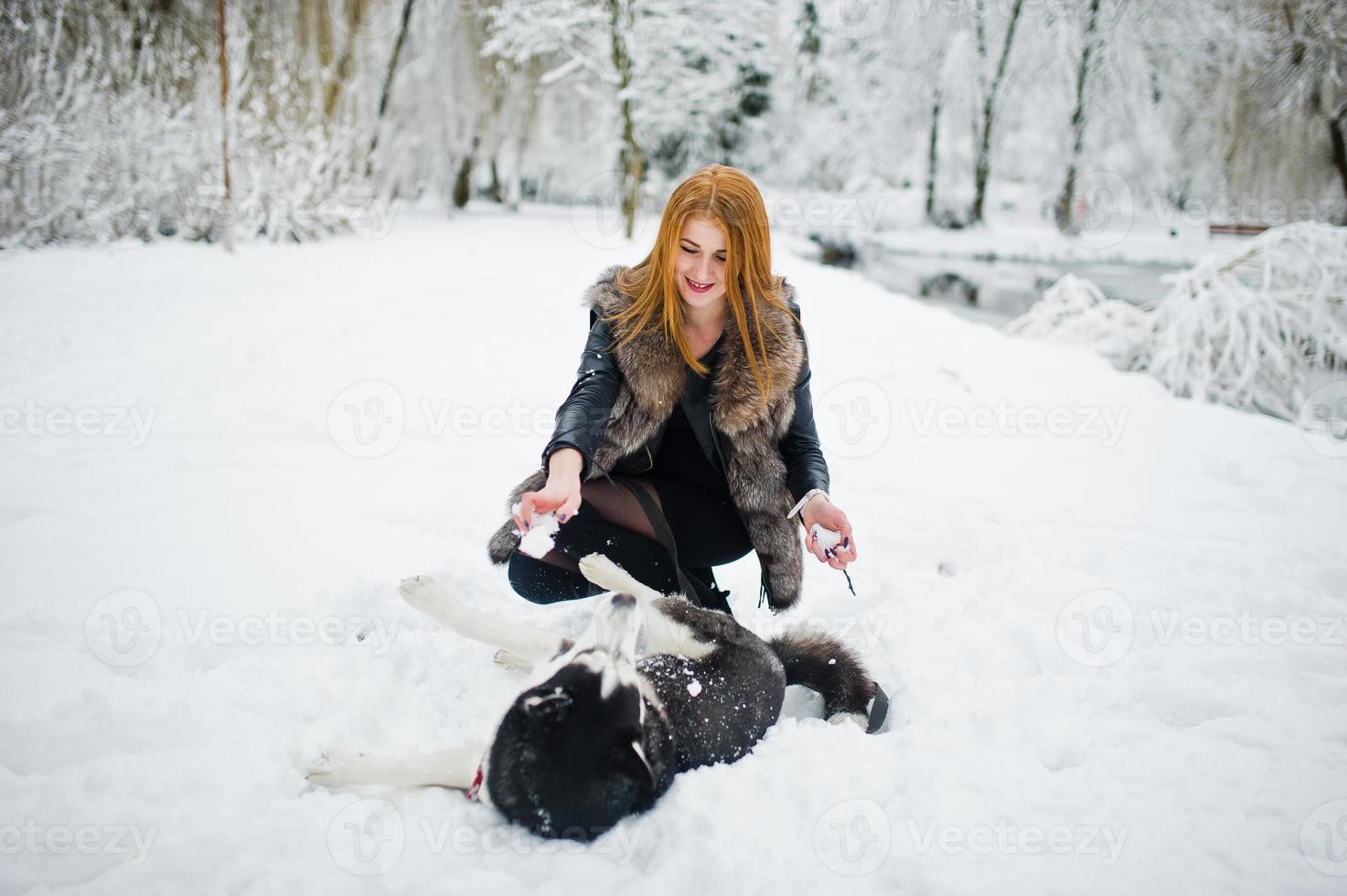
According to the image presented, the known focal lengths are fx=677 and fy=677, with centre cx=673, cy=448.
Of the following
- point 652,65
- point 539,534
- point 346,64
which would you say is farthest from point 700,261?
point 652,65

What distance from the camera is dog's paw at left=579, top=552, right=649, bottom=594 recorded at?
1993mm

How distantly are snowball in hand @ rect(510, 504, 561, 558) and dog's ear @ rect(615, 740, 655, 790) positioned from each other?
0.45 m

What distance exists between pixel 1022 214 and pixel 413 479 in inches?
1056

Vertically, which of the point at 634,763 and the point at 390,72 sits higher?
the point at 390,72

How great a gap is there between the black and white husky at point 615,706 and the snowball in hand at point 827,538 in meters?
0.33

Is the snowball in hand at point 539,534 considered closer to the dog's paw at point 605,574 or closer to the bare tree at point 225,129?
the dog's paw at point 605,574

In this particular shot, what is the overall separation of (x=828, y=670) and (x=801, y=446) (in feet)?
2.22

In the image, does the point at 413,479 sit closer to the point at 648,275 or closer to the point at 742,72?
the point at 648,275

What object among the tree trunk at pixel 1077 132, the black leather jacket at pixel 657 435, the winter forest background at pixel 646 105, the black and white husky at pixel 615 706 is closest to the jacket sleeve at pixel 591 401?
the black leather jacket at pixel 657 435

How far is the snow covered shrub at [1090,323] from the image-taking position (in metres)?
6.84

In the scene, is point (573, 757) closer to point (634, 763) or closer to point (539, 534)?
point (634, 763)

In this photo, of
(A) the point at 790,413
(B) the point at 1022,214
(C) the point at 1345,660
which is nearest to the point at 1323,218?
(B) the point at 1022,214

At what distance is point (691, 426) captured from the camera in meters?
2.12

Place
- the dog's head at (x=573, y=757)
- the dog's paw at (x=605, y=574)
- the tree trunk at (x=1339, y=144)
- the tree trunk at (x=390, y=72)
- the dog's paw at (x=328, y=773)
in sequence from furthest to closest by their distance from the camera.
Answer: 1. the tree trunk at (x=390, y=72)
2. the tree trunk at (x=1339, y=144)
3. the dog's paw at (x=605, y=574)
4. the dog's paw at (x=328, y=773)
5. the dog's head at (x=573, y=757)
